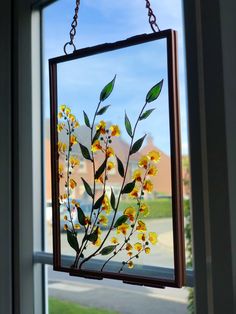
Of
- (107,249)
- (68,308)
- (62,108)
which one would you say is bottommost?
(68,308)

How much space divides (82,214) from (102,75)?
1.38 ft

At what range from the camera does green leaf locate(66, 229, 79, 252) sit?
4.19ft

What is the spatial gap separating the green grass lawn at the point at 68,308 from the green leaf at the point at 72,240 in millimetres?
228

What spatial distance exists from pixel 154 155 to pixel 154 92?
0.55ft

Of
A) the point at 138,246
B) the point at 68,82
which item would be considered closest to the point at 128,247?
the point at 138,246

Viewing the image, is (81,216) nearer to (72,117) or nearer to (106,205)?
(106,205)

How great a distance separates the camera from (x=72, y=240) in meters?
1.29
